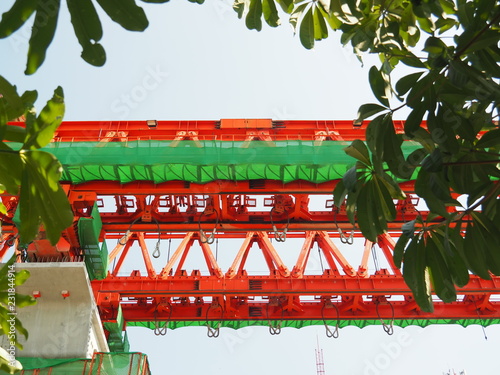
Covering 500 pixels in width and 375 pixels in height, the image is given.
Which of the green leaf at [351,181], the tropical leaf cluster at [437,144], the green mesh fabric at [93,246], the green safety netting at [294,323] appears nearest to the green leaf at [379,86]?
the tropical leaf cluster at [437,144]

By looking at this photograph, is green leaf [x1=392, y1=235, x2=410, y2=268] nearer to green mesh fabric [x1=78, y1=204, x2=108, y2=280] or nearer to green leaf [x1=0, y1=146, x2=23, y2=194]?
green leaf [x1=0, y1=146, x2=23, y2=194]

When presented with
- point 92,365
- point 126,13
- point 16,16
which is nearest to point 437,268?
point 126,13

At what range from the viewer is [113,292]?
16078 millimetres

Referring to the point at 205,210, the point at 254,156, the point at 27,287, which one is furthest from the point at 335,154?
the point at 27,287

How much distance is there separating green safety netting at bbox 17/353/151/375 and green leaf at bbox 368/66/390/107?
427 inches

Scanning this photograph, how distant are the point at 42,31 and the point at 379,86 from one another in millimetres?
1684

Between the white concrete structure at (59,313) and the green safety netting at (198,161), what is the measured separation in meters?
2.28

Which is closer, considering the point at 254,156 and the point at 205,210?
the point at 254,156

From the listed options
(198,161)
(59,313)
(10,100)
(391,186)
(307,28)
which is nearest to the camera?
(10,100)

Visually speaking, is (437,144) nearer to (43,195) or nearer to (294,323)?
(43,195)

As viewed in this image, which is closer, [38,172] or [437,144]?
[38,172]

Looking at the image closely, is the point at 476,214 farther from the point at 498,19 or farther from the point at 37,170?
the point at 37,170

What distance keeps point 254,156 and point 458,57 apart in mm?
11136

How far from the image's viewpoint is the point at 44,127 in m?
2.09
